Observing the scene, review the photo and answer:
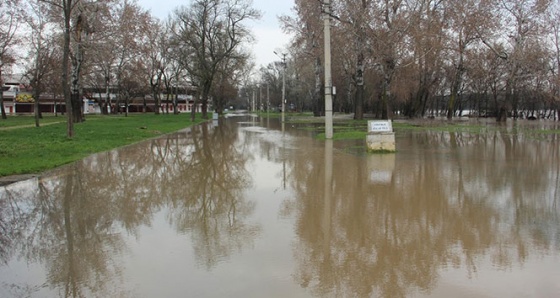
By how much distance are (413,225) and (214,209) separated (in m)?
3.28

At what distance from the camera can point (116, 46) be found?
33.9 m

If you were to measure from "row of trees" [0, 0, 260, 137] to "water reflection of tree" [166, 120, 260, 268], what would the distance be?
1184 cm

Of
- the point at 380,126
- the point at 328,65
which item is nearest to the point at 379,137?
the point at 380,126

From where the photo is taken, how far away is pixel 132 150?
58.4 feet

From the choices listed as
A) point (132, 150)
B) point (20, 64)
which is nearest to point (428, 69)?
point (132, 150)

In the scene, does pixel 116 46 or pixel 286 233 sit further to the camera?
pixel 116 46

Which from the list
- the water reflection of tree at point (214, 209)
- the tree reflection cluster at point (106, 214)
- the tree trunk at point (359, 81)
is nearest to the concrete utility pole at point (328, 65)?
the water reflection of tree at point (214, 209)

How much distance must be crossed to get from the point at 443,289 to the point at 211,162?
10334 millimetres

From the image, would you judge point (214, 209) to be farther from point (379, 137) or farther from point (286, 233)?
point (379, 137)

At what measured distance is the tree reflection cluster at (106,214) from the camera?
16.8 feet

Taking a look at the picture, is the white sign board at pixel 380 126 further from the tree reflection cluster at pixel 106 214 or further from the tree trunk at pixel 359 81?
the tree trunk at pixel 359 81

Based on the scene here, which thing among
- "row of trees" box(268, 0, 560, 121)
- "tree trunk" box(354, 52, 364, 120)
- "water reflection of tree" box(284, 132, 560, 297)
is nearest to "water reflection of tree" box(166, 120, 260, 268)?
"water reflection of tree" box(284, 132, 560, 297)

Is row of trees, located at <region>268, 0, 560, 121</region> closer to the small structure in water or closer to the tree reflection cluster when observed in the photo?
the small structure in water

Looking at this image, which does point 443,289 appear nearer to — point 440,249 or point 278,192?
point 440,249
